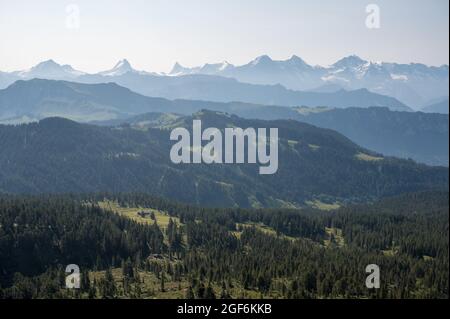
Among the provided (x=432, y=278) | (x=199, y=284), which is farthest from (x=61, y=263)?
(x=432, y=278)

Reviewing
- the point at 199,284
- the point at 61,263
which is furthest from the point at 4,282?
the point at 199,284

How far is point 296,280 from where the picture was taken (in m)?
148

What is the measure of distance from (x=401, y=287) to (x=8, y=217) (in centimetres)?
14811
